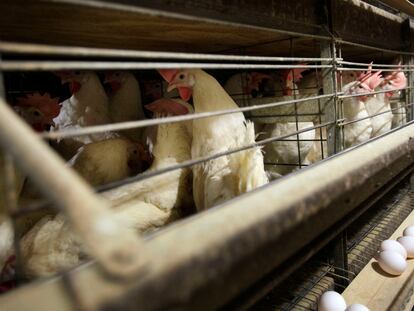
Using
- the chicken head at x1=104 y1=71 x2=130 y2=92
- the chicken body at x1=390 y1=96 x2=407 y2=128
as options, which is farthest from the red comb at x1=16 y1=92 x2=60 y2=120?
the chicken body at x1=390 y1=96 x2=407 y2=128

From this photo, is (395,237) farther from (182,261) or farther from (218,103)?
(182,261)

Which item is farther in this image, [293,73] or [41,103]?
[293,73]

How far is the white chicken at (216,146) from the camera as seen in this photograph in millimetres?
1225

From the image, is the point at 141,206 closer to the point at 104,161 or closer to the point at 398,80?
the point at 104,161

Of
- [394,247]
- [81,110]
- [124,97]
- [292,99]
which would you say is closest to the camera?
[394,247]

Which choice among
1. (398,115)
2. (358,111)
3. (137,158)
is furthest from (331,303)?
(398,115)

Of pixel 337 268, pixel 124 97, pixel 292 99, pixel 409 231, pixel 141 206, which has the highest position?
pixel 124 97

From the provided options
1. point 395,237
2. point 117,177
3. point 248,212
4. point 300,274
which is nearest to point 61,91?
point 117,177

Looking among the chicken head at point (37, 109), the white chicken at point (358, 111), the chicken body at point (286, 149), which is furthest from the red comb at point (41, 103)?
the white chicken at point (358, 111)

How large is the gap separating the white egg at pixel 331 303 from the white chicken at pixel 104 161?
105cm

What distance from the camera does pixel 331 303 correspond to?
1318 millimetres

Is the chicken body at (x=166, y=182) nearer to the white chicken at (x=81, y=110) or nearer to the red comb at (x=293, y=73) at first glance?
the white chicken at (x=81, y=110)

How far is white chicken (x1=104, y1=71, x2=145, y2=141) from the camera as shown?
2.21m

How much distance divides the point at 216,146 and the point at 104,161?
53 cm
